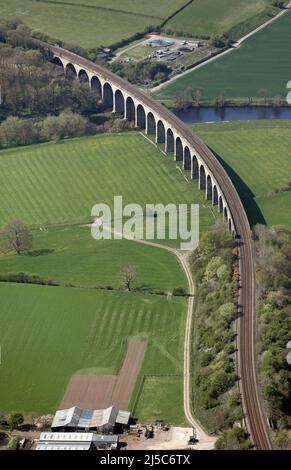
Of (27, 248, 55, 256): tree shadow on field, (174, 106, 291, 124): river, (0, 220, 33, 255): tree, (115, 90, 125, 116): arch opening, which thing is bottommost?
(27, 248, 55, 256): tree shadow on field

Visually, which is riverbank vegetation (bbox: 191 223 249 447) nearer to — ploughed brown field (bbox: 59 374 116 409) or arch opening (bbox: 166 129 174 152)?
ploughed brown field (bbox: 59 374 116 409)

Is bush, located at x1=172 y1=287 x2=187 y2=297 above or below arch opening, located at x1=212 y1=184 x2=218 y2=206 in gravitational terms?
below

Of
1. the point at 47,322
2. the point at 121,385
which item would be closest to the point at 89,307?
the point at 47,322

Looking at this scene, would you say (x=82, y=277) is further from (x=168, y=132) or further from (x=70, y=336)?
(x=168, y=132)

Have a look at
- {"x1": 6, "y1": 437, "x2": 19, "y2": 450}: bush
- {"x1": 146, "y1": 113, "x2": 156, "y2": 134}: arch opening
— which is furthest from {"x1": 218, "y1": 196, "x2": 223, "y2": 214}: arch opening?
{"x1": 6, "y1": 437, "x2": 19, "y2": 450}: bush

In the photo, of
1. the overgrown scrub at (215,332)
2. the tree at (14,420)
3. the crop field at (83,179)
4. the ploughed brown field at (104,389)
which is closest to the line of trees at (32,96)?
the crop field at (83,179)
